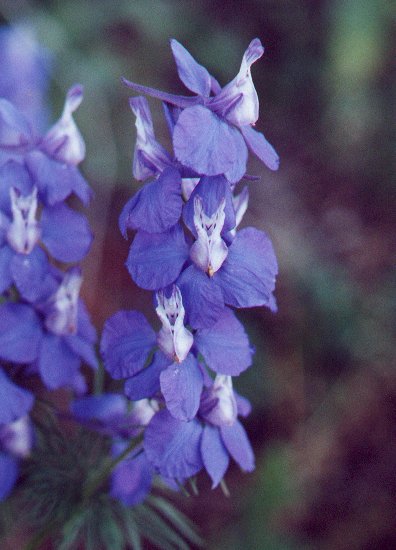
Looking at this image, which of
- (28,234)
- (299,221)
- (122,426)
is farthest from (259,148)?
(299,221)

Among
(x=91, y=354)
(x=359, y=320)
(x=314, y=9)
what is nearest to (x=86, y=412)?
(x=91, y=354)

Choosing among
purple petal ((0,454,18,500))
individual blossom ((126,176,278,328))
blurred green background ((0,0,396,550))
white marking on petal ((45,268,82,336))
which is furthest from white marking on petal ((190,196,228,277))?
blurred green background ((0,0,396,550))

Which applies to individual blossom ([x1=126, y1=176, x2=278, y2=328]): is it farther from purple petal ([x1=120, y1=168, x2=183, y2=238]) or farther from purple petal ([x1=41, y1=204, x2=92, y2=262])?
purple petal ([x1=41, y1=204, x2=92, y2=262])

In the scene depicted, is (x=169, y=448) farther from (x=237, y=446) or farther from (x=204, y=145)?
(x=204, y=145)

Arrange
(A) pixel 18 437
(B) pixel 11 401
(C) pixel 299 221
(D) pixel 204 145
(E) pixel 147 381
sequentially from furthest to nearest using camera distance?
(C) pixel 299 221, (A) pixel 18 437, (B) pixel 11 401, (E) pixel 147 381, (D) pixel 204 145

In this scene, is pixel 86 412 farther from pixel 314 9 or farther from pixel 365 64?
pixel 314 9

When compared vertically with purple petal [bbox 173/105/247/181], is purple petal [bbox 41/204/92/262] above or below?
below

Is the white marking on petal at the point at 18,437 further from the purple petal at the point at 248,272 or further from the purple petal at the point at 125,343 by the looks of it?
the purple petal at the point at 248,272

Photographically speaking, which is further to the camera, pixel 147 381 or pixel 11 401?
pixel 11 401
